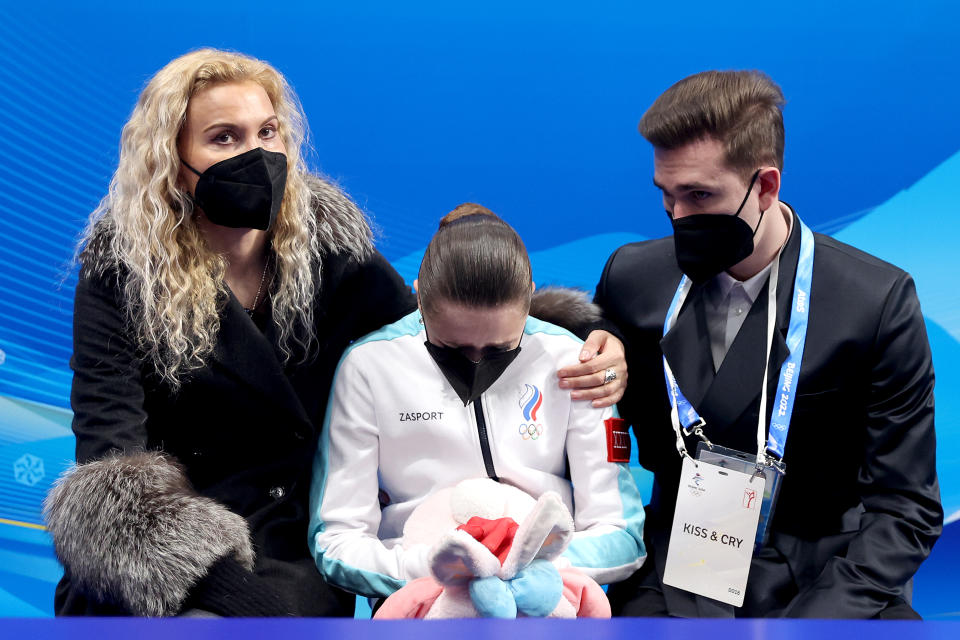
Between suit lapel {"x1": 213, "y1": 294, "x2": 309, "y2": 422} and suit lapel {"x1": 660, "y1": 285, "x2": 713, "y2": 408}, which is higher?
suit lapel {"x1": 660, "y1": 285, "x2": 713, "y2": 408}

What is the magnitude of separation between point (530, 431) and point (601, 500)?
0.73 ft

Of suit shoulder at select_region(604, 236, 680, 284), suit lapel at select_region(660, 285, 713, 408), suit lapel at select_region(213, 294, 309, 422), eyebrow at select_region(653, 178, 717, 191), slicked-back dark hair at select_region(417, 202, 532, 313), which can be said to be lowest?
suit lapel at select_region(213, 294, 309, 422)

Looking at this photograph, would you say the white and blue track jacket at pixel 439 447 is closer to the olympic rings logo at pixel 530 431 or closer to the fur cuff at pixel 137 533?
the olympic rings logo at pixel 530 431

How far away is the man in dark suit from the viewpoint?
2146mm

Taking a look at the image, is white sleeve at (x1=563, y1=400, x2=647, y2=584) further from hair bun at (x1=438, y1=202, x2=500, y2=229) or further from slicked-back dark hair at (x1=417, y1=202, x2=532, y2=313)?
hair bun at (x1=438, y1=202, x2=500, y2=229)

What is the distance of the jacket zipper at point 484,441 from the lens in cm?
214

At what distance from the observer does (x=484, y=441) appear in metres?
2.15

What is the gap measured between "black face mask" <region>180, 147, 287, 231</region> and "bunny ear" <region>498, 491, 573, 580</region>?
105 cm

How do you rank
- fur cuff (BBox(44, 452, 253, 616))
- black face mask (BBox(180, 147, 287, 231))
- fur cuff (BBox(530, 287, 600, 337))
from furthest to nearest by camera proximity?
fur cuff (BBox(530, 287, 600, 337))
black face mask (BBox(180, 147, 287, 231))
fur cuff (BBox(44, 452, 253, 616))

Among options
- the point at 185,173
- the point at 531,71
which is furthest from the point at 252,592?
the point at 531,71

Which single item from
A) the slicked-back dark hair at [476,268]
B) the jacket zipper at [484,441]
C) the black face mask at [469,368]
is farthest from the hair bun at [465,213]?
the jacket zipper at [484,441]

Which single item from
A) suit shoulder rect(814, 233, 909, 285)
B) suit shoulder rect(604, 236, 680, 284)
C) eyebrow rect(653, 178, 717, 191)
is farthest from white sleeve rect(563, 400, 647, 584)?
suit shoulder rect(814, 233, 909, 285)

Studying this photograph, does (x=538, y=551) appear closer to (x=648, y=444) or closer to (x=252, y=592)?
(x=252, y=592)

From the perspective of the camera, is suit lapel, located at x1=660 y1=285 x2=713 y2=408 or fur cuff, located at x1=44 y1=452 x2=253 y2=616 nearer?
fur cuff, located at x1=44 y1=452 x2=253 y2=616
